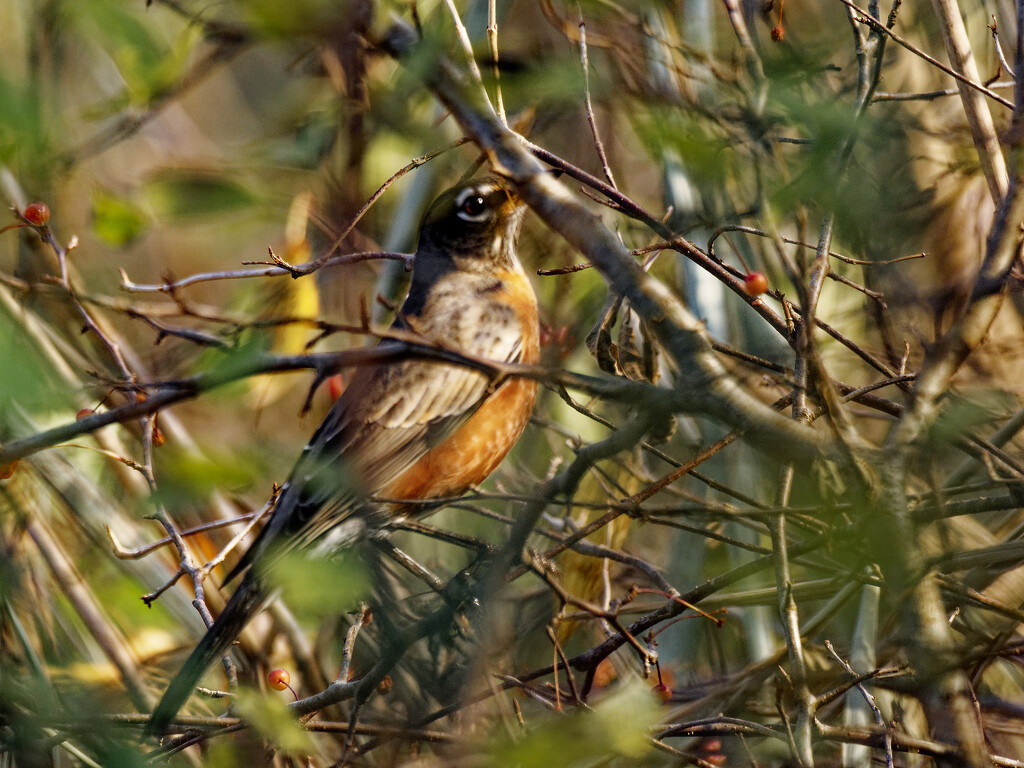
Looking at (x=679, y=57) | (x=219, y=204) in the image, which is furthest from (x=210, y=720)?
(x=679, y=57)

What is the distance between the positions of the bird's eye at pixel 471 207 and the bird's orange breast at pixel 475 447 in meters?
0.49

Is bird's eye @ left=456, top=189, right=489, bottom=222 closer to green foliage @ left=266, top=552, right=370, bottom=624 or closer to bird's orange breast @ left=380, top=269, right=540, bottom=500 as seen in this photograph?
bird's orange breast @ left=380, top=269, right=540, bottom=500

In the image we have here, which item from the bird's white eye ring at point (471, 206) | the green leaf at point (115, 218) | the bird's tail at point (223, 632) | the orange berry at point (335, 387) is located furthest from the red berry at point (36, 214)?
the bird's white eye ring at point (471, 206)

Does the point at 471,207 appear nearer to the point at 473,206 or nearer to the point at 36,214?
the point at 473,206

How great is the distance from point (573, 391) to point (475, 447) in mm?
747

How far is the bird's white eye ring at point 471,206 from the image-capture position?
3361mm

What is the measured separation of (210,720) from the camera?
79.6 inches

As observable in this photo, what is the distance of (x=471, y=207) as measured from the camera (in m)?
3.38

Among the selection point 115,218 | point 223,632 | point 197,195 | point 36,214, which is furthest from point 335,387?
point 197,195

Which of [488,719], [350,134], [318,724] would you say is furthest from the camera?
[318,724]

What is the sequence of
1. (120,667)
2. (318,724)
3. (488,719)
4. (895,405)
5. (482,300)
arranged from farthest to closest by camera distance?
(482,300) → (120,667) → (318,724) → (895,405) → (488,719)

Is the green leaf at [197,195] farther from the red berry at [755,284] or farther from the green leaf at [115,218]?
the red berry at [755,284]

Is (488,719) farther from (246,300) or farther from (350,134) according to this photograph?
(246,300)

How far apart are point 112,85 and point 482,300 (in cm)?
214
